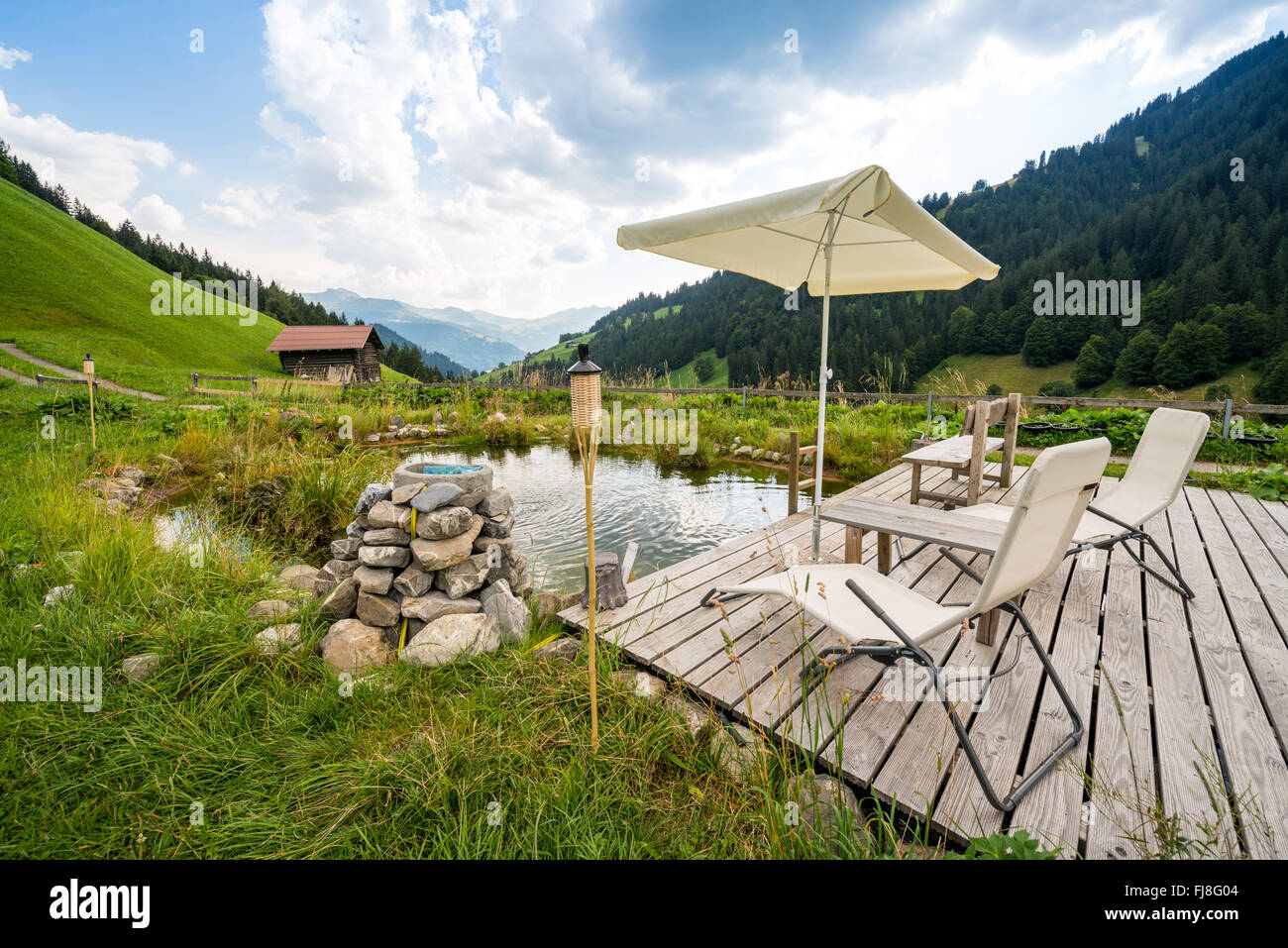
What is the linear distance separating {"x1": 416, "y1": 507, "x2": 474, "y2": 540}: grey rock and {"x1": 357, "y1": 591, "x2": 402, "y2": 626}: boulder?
0.39m

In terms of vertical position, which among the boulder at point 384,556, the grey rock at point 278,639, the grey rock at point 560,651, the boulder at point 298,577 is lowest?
the grey rock at point 560,651

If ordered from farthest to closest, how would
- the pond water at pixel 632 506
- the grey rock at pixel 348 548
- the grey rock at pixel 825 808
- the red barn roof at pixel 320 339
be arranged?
1. the red barn roof at pixel 320 339
2. the pond water at pixel 632 506
3. the grey rock at pixel 348 548
4. the grey rock at pixel 825 808

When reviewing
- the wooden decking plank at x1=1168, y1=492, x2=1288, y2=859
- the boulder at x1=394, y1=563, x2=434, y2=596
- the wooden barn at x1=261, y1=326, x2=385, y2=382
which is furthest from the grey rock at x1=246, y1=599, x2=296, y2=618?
the wooden barn at x1=261, y1=326, x2=385, y2=382

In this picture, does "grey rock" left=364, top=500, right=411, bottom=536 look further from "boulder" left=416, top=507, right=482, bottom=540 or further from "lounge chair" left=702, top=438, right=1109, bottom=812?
"lounge chair" left=702, top=438, right=1109, bottom=812

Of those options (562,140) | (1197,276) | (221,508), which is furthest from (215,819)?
(1197,276)

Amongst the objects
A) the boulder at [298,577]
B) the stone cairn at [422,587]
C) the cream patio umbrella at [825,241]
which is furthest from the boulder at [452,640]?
the cream patio umbrella at [825,241]

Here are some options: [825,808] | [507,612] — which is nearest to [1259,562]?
[825,808]

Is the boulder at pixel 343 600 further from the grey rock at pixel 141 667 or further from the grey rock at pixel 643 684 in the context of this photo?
the grey rock at pixel 643 684

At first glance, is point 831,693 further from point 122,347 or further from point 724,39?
point 122,347

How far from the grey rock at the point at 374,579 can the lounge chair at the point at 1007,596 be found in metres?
2.15

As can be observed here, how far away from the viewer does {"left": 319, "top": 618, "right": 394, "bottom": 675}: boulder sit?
95.6 inches

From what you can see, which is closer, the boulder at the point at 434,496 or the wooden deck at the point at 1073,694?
the wooden deck at the point at 1073,694

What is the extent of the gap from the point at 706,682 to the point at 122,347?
36.3 metres

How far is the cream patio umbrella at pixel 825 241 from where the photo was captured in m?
2.26
